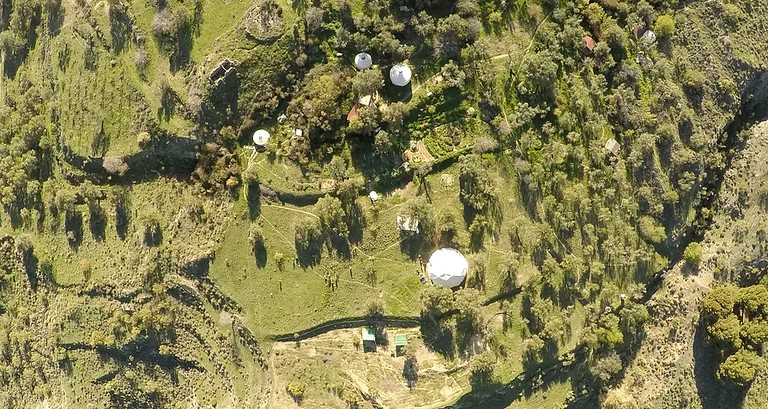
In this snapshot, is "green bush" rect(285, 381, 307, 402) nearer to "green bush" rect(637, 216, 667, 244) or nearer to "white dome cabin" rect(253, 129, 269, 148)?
"white dome cabin" rect(253, 129, 269, 148)

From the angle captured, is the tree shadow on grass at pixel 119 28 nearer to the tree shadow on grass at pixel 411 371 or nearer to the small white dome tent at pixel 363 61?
the small white dome tent at pixel 363 61

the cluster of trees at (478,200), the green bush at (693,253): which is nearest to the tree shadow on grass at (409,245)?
the cluster of trees at (478,200)

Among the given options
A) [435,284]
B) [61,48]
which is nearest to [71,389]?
[61,48]


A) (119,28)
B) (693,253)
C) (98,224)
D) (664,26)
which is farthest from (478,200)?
(119,28)

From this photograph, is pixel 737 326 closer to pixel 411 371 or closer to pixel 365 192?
pixel 411 371

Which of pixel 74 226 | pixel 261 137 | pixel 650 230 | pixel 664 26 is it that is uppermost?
pixel 664 26

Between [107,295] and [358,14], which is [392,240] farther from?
[107,295]

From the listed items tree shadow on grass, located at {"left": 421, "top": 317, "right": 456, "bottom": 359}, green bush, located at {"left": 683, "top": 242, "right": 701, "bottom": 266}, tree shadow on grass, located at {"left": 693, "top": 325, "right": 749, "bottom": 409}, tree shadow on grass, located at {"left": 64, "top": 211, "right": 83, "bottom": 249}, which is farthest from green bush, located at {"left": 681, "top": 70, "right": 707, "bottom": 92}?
tree shadow on grass, located at {"left": 64, "top": 211, "right": 83, "bottom": 249}
